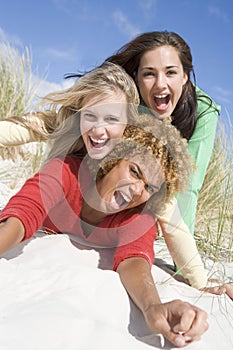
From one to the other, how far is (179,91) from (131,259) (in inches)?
49.1

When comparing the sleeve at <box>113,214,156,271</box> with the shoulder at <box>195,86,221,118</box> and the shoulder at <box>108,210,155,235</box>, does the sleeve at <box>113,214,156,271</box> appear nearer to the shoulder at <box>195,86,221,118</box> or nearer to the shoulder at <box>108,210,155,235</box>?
the shoulder at <box>108,210,155,235</box>

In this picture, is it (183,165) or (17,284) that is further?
(183,165)

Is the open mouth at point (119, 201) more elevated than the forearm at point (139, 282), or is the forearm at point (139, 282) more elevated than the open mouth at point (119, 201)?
the open mouth at point (119, 201)

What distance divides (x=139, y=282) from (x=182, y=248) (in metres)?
0.60

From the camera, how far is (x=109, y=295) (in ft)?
5.56

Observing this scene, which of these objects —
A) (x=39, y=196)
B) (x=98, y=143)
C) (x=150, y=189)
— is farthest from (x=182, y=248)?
(x=39, y=196)

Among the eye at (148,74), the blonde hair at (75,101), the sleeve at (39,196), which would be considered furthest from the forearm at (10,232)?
the eye at (148,74)

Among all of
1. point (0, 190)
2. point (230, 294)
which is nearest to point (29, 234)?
point (230, 294)

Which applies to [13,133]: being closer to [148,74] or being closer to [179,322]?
[148,74]

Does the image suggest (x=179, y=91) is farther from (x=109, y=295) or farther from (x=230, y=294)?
Result: (x=109, y=295)

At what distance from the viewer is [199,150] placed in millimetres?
2812

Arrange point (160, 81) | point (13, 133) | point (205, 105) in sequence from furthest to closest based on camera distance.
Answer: point (205, 105) → point (160, 81) → point (13, 133)

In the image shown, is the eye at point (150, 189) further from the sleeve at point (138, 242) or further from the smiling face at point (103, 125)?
the smiling face at point (103, 125)

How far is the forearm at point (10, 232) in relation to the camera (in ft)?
5.80
